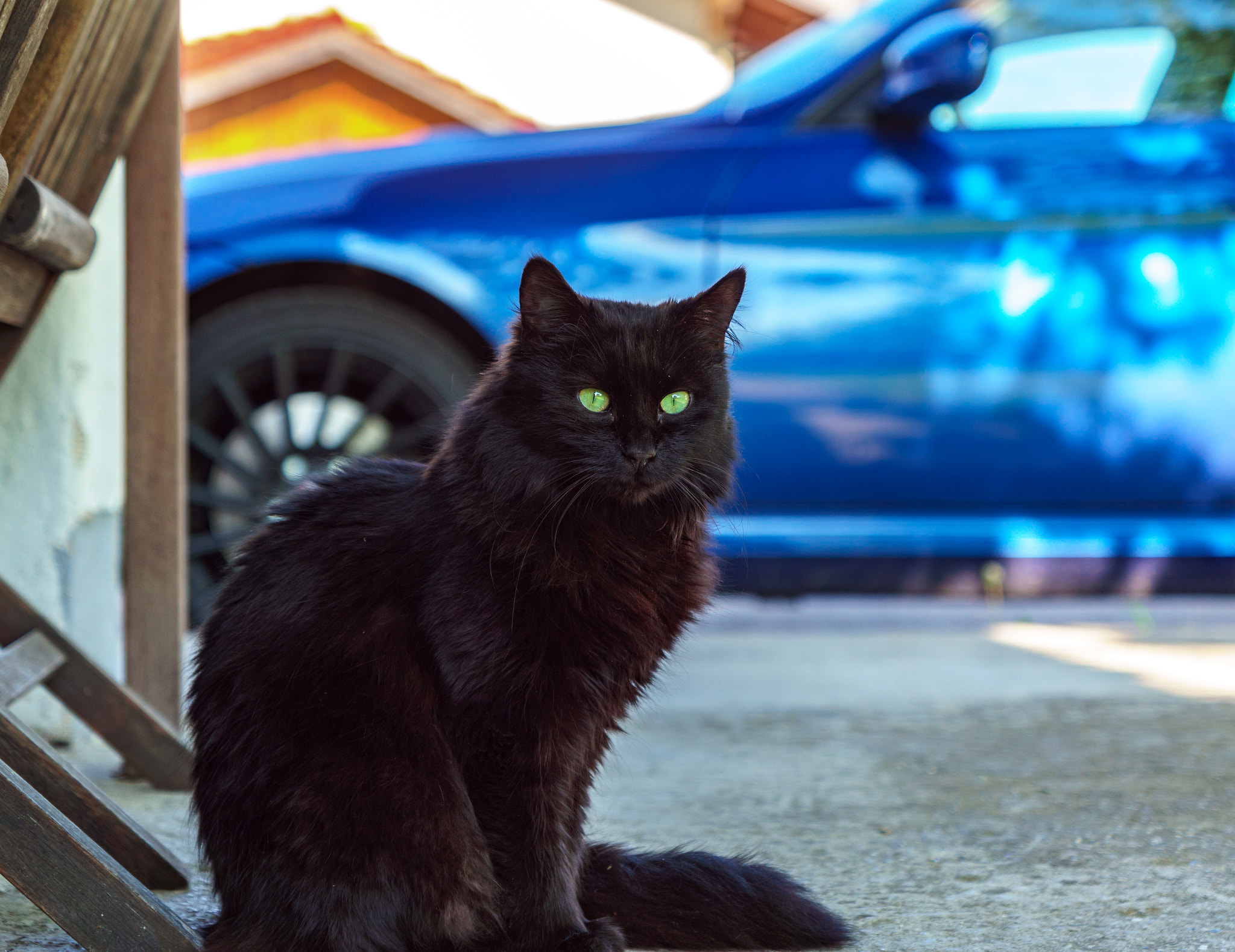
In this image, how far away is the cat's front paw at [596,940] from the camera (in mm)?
1445

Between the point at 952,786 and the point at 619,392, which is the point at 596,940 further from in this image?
the point at 952,786

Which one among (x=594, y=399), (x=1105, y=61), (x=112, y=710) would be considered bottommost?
(x=112, y=710)

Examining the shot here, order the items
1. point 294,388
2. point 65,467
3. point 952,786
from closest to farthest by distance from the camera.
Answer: point 952,786 < point 65,467 < point 294,388

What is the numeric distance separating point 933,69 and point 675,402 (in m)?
1.89

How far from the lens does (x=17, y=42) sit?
1296mm

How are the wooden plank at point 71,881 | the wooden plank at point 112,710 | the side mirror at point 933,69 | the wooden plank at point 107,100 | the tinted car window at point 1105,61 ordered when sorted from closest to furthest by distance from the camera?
the wooden plank at point 71,881 → the wooden plank at point 107,100 → the wooden plank at point 112,710 → the side mirror at point 933,69 → the tinted car window at point 1105,61

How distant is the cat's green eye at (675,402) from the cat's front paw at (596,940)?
27.6 inches

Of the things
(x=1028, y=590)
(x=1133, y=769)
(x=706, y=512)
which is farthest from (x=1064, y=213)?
(x=706, y=512)

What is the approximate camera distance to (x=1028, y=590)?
3375mm

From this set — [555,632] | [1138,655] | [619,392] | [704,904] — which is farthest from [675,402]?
[1138,655]

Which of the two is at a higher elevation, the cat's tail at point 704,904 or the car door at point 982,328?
the car door at point 982,328

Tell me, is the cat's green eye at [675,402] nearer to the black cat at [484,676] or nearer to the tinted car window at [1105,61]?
the black cat at [484,676]

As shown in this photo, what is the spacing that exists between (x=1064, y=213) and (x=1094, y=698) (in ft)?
4.36

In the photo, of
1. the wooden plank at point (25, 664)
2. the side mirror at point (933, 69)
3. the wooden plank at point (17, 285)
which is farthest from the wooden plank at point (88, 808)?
the side mirror at point (933, 69)
